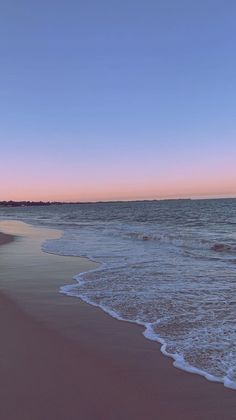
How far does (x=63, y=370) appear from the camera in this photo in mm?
4934

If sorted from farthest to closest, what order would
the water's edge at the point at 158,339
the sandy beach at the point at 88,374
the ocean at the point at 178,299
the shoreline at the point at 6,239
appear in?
A: the shoreline at the point at 6,239
the ocean at the point at 178,299
the water's edge at the point at 158,339
the sandy beach at the point at 88,374

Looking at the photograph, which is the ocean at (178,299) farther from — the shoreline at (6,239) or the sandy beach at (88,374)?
the shoreline at (6,239)

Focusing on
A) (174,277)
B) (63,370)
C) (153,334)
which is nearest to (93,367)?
(63,370)

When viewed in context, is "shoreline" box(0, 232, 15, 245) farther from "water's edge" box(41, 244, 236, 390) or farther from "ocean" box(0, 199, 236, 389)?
"water's edge" box(41, 244, 236, 390)

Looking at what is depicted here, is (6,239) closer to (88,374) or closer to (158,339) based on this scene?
(158,339)

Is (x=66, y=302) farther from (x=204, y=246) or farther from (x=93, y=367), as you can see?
(x=204, y=246)

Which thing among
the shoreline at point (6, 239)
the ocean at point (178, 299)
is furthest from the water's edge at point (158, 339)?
the shoreline at point (6, 239)

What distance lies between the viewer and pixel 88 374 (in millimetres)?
4852

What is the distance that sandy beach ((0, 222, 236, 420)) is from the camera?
3.97 meters

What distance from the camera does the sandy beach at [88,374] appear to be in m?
3.97

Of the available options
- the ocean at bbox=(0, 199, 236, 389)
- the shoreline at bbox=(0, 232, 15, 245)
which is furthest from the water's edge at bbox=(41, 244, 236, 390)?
the shoreline at bbox=(0, 232, 15, 245)

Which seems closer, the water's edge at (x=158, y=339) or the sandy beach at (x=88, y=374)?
the sandy beach at (x=88, y=374)

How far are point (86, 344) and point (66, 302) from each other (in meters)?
2.49

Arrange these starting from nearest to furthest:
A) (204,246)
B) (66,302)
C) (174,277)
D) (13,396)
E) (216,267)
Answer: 1. (13,396)
2. (66,302)
3. (174,277)
4. (216,267)
5. (204,246)
